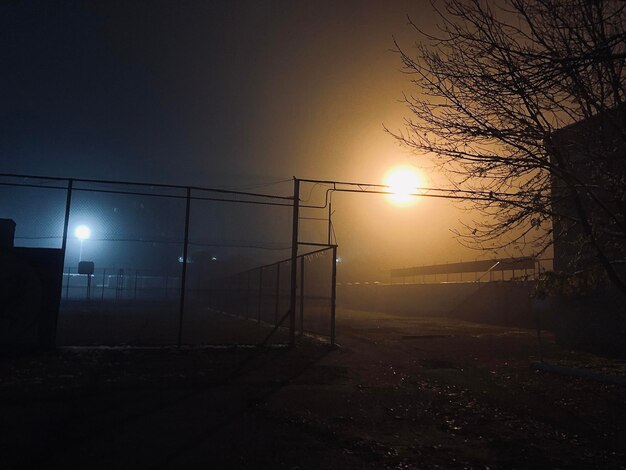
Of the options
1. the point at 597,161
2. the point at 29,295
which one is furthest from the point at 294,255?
the point at 597,161

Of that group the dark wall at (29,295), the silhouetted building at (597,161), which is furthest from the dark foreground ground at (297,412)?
the silhouetted building at (597,161)

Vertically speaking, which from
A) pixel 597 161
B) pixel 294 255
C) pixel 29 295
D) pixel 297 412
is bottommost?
pixel 297 412

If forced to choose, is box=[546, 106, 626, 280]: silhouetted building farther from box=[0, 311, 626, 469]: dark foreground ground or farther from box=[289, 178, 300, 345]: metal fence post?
box=[289, 178, 300, 345]: metal fence post

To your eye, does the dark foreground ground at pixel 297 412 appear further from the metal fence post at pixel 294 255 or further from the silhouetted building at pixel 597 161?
the silhouetted building at pixel 597 161

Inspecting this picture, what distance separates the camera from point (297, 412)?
651cm

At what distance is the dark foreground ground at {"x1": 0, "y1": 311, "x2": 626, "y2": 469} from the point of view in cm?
483

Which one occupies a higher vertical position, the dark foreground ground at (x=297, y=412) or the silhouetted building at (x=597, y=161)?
the silhouetted building at (x=597, y=161)

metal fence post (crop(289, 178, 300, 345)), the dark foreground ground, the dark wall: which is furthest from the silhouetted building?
the dark wall

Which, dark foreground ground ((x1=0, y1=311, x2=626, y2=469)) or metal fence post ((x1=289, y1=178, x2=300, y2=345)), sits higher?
metal fence post ((x1=289, y1=178, x2=300, y2=345))

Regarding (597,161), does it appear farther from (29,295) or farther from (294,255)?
(29,295)

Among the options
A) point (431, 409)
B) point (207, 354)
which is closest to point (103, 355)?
point (207, 354)

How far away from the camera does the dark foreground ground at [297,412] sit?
15.8ft

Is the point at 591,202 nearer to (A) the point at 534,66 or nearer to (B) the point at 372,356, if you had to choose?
(A) the point at 534,66

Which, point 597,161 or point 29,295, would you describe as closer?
point 597,161
